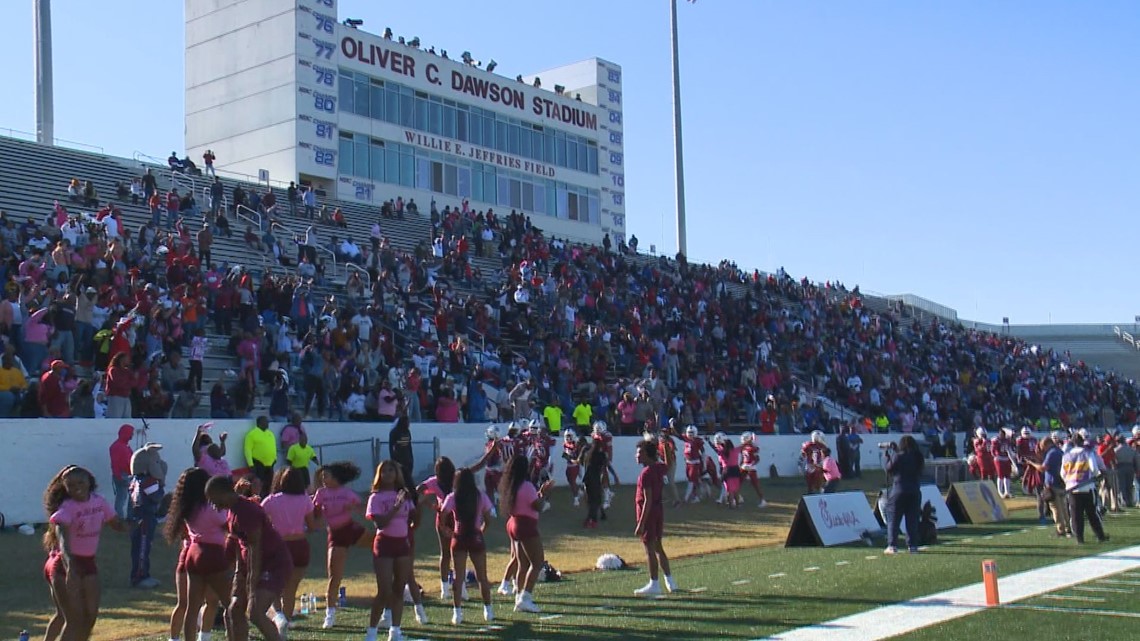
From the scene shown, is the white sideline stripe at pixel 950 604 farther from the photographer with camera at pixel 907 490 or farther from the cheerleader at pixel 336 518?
the cheerleader at pixel 336 518

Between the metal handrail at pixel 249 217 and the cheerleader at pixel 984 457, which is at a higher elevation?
the metal handrail at pixel 249 217

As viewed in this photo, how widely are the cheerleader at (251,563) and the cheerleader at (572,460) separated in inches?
556

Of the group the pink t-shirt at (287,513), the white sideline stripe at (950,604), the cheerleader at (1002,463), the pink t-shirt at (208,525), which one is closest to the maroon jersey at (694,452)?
the cheerleader at (1002,463)

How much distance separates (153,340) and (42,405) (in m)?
3.05

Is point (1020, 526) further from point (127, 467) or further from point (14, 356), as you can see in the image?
point (14, 356)

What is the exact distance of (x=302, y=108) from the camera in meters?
41.6

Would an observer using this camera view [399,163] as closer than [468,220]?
No

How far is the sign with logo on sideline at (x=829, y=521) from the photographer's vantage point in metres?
18.0

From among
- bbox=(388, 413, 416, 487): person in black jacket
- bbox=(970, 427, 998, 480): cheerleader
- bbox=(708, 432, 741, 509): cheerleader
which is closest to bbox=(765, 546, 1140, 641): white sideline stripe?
bbox=(708, 432, 741, 509): cheerleader

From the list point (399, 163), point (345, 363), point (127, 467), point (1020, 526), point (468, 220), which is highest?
point (399, 163)

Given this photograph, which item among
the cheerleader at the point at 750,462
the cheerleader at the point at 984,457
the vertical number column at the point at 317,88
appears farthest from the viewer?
the vertical number column at the point at 317,88

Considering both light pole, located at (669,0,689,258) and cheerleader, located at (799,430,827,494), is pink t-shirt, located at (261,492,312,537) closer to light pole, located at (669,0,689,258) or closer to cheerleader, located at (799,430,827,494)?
cheerleader, located at (799,430,827,494)

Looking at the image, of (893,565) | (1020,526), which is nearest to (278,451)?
(893,565)

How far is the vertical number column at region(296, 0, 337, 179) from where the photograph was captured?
136ft
